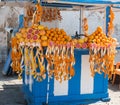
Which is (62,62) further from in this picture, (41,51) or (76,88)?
(76,88)

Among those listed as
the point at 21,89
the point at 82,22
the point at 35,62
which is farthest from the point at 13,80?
the point at 35,62

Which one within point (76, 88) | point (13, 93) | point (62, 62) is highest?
point (62, 62)

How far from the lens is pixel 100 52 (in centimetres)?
537

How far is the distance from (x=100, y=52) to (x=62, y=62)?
0.76 meters

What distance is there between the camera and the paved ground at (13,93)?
613 centimetres

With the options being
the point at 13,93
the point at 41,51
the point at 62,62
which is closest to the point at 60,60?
the point at 62,62

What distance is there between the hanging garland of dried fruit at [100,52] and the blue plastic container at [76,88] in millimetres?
326

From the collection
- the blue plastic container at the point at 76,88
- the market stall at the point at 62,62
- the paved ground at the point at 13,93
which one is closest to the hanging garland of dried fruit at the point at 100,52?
the market stall at the point at 62,62

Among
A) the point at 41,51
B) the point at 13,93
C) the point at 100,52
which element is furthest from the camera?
the point at 13,93

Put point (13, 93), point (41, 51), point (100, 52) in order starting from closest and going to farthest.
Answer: point (41, 51) → point (100, 52) → point (13, 93)

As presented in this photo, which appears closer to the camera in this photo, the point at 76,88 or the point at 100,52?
the point at 100,52

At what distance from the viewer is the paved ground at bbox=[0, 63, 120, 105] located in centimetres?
613

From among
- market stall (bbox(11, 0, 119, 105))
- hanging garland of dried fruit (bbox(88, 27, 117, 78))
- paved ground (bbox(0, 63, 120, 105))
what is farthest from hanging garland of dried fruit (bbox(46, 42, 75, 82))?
paved ground (bbox(0, 63, 120, 105))

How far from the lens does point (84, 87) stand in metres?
5.81
